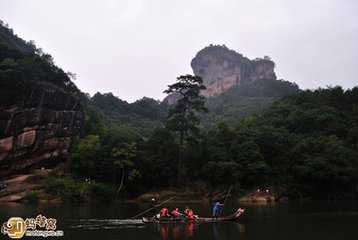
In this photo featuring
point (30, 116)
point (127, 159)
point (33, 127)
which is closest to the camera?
point (127, 159)

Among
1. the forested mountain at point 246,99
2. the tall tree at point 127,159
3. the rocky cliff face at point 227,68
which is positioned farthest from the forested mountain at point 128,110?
the rocky cliff face at point 227,68

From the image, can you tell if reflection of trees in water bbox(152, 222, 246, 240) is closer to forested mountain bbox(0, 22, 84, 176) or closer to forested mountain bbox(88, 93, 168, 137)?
forested mountain bbox(0, 22, 84, 176)

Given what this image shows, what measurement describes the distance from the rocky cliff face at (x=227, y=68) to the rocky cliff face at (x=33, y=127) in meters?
96.4

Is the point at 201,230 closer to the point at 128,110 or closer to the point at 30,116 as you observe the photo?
the point at 30,116

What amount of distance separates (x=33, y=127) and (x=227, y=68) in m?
103

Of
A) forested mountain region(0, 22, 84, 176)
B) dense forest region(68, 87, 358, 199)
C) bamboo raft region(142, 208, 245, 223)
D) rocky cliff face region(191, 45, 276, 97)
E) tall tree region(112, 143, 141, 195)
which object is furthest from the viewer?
rocky cliff face region(191, 45, 276, 97)

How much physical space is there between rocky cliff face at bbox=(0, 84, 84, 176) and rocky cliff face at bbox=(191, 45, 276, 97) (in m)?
96.4

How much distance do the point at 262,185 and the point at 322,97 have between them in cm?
2949

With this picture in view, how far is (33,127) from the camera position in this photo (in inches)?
1937

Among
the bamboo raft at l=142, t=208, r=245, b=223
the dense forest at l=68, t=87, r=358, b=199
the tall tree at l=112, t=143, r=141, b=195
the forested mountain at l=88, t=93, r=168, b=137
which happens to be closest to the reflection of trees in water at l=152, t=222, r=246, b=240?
the bamboo raft at l=142, t=208, r=245, b=223

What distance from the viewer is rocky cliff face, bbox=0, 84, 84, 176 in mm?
47875

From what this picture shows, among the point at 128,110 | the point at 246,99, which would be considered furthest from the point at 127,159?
the point at 246,99

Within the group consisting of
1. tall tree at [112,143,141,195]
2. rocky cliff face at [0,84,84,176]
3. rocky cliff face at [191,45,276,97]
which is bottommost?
tall tree at [112,143,141,195]

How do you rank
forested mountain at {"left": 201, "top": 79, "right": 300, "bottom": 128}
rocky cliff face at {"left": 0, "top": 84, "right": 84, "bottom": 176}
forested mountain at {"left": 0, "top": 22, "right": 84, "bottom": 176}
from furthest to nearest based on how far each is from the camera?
forested mountain at {"left": 201, "top": 79, "right": 300, "bottom": 128}
forested mountain at {"left": 0, "top": 22, "right": 84, "bottom": 176}
rocky cliff face at {"left": 0, "top": 84, "right": 84, "bottom": 176}
